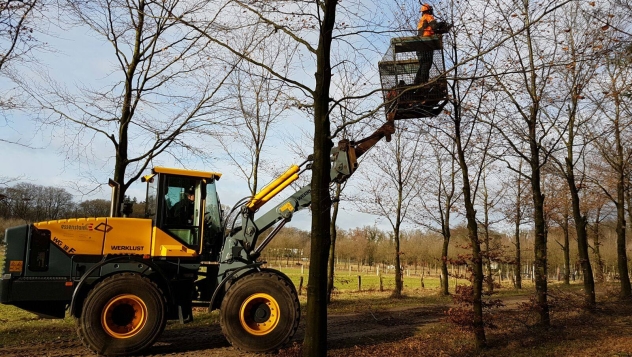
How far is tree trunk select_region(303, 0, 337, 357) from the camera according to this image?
19.4 feet

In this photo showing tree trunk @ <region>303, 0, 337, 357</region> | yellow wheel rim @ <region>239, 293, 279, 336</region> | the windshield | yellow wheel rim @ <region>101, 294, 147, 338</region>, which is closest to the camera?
tree trunk @ <region>303, 0, 337, 357</region>

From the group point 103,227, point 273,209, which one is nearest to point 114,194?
point 103,227

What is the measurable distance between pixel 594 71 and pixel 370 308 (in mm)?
9898

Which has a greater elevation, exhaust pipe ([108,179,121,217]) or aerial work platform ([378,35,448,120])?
aerial work platform ([378,35,448,120])

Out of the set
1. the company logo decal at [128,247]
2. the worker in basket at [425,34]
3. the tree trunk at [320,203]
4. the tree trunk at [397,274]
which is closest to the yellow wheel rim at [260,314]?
the company logo decal at [128,247]

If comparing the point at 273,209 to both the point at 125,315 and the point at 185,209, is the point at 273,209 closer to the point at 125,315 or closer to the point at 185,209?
the point at 185,209

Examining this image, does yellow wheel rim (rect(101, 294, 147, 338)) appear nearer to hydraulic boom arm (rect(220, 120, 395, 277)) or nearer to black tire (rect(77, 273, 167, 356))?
black tire (rect(77, 273, 167, 356))

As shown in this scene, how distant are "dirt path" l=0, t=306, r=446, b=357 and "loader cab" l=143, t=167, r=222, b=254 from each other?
1.86 m

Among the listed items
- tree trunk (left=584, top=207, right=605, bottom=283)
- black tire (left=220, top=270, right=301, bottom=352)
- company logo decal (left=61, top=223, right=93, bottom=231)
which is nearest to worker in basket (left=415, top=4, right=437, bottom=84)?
black tire (left=220, top=270, right=301, bottom=352)

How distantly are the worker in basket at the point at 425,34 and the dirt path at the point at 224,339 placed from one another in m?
5.37

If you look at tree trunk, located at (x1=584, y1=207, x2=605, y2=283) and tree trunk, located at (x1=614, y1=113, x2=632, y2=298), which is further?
tree trunk, located at (x1=584, y1=207, x2=605, y2=283)

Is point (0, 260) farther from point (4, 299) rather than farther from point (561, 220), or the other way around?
point (561, 220)

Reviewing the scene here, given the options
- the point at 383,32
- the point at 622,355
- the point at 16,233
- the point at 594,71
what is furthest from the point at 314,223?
the point at 594,71

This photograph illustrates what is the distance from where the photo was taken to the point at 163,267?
9117 mm
